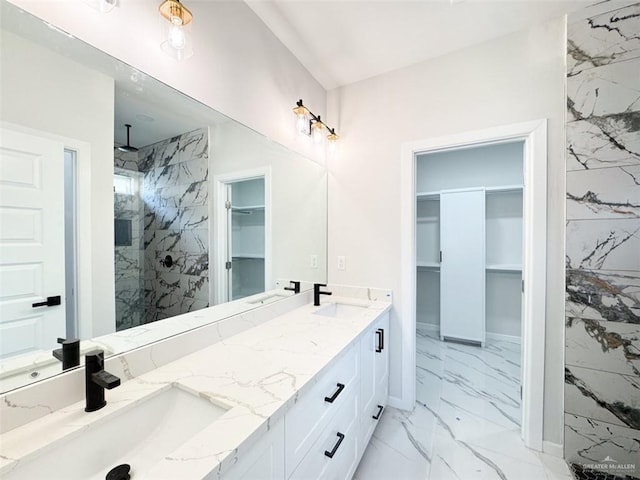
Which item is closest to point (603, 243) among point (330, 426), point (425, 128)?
point (425, 128)

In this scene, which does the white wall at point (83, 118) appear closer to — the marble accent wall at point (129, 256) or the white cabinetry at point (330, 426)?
the marble accent wall at point (129, 256)

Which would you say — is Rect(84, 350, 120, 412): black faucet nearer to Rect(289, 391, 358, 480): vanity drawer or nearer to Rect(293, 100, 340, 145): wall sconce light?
Rect(289, 391, 358, 480): vanity drawer

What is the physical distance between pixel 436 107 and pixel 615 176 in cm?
109

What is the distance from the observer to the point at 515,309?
10.9ft

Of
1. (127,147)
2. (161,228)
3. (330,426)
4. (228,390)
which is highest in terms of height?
(127,147)

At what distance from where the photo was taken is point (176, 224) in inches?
46.7

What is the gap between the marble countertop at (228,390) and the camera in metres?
0.61

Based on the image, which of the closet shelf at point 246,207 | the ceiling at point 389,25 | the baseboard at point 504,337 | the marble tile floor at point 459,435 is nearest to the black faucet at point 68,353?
the closet shelf at point 246,207

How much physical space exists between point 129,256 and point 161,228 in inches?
6.7

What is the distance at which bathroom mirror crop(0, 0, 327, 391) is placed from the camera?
2.41 feet

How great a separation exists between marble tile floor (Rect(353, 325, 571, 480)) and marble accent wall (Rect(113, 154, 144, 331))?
1.45m

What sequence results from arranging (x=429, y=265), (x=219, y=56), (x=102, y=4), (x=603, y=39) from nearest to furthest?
(x=102, y=4), (x=219, y=56), (x=603, y=39), (x=429, y=265)

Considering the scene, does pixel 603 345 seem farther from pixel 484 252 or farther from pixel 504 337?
pixel 504 337

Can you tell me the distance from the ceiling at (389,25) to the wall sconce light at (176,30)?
2.13 ft
